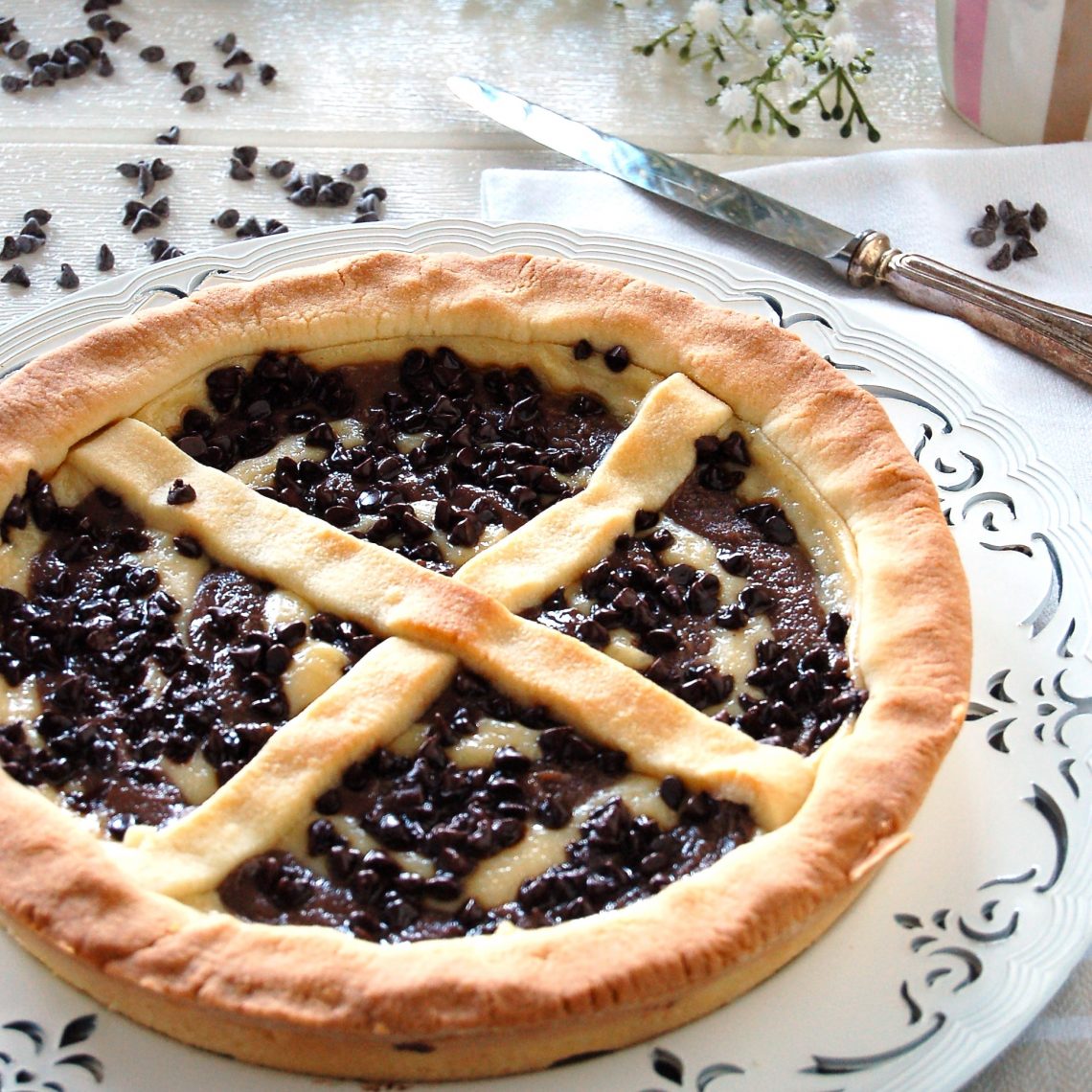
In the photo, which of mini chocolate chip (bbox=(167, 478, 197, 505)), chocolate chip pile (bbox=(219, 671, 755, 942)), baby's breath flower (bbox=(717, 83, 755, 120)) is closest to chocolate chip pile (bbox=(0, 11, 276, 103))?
baby's breath flower (bbox=(717, 83, 755, 120))

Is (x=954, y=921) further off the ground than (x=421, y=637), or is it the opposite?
(x=421, y=637)

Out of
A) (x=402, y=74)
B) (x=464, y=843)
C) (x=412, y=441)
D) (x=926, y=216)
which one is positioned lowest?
(x=464, y=843)

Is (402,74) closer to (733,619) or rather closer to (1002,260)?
(1002,260)

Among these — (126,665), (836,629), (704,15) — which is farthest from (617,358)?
(704,15)

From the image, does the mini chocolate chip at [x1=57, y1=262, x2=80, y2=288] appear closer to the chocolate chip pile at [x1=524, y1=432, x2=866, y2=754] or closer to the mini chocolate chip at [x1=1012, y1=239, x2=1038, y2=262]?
the chocolate chip pile at [x1=524, y1=432, x2=866, y2=754]

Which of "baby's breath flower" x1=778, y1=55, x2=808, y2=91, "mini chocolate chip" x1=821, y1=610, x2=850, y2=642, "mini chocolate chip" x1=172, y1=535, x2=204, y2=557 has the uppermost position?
"baby's breath flower" x1=778, y1=55, x2=808, y2=91

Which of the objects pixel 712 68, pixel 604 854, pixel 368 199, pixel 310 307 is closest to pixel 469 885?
pixel 604 854

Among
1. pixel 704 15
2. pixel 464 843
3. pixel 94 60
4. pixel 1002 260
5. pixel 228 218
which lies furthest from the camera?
pixel 94 60
